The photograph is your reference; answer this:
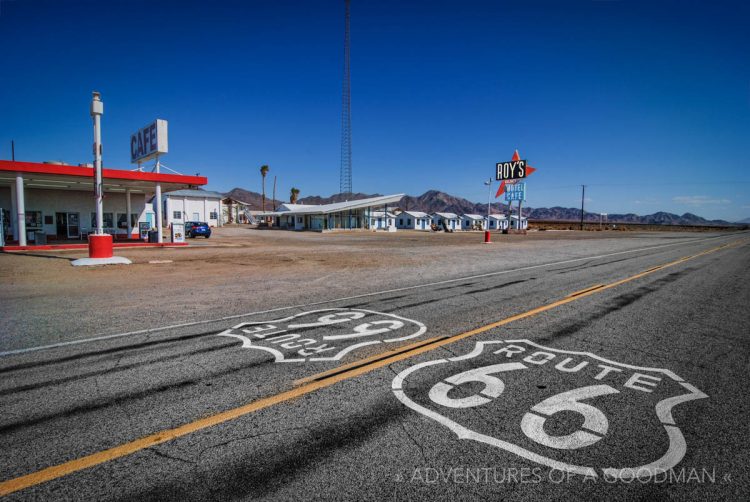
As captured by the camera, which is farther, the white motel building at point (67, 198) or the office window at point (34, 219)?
the office window at point (34, 219)

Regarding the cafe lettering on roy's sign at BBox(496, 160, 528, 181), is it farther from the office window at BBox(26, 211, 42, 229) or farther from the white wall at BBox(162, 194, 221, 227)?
the office window at BBox(26, 211, 42, 229)

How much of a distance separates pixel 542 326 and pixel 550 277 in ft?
23.6

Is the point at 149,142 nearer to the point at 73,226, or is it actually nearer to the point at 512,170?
the point at 73,226

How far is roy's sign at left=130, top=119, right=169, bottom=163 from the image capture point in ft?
72.6

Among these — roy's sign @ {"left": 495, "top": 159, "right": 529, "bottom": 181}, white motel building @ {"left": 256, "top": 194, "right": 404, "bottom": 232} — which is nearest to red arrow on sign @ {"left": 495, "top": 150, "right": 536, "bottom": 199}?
roy's sign @ {"left": 495, "top": 159, "right": 529, "bottom": 181}

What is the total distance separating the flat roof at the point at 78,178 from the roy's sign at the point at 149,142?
136 centimetres

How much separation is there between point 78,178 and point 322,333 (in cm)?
2471

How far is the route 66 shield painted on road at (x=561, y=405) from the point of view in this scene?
296cm

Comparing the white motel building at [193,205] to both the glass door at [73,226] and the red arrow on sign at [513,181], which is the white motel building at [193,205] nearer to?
the glass door at [73,226]

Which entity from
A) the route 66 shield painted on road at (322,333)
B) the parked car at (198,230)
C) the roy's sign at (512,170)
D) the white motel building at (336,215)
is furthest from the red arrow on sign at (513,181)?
the route 66 shield painted on road at (322,333)

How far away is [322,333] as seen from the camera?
6.13 metres

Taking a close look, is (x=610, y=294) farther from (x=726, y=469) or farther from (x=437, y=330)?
(x=726, y=469)

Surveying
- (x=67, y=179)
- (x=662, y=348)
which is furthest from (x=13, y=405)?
(x=67, y=179)

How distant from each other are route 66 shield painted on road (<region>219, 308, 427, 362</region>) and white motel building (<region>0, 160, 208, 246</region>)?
2159 cm
